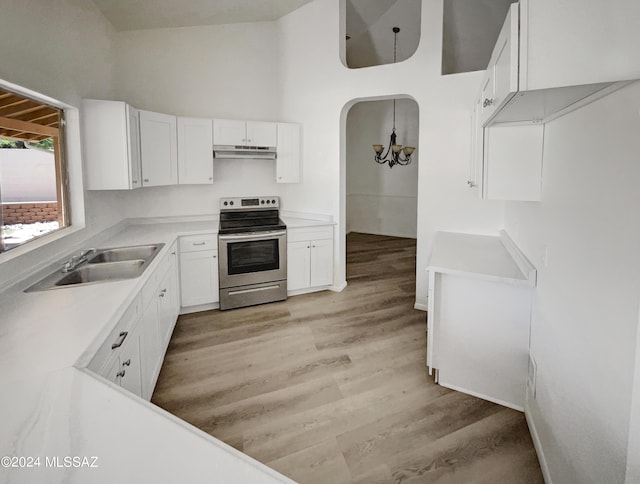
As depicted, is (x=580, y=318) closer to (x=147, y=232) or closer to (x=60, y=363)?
(x=60, y=363)

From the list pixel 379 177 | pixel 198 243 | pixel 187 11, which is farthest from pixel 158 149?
pixel 379 177

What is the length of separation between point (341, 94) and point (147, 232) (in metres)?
2.60

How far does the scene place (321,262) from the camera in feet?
14.9

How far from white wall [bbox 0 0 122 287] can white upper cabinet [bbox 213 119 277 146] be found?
112 centimetres

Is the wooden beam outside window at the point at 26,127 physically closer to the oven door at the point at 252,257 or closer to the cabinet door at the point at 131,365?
the cabinet door at the point at 131,365

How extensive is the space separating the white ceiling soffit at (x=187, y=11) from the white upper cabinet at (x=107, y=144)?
1.04m

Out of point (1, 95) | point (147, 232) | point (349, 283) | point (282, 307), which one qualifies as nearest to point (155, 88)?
point (147, 232)

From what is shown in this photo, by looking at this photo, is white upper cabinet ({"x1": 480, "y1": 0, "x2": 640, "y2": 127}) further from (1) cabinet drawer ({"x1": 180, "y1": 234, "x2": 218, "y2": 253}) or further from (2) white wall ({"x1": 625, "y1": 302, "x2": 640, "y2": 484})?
(1) cabinet drawer ({"x1": 180, "y1": 234, "x2": 218, "y2": 253})

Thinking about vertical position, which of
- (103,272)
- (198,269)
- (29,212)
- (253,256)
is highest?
(29,212)

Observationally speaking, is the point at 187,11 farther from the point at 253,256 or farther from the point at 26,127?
the point at 253,256

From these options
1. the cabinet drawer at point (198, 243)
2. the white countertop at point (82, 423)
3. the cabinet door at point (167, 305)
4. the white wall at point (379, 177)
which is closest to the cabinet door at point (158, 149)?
the cabinet drawer at point (198, 243)

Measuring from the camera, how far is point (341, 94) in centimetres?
430

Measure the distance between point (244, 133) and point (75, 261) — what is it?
2394mm

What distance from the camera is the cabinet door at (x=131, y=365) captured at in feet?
5.88
